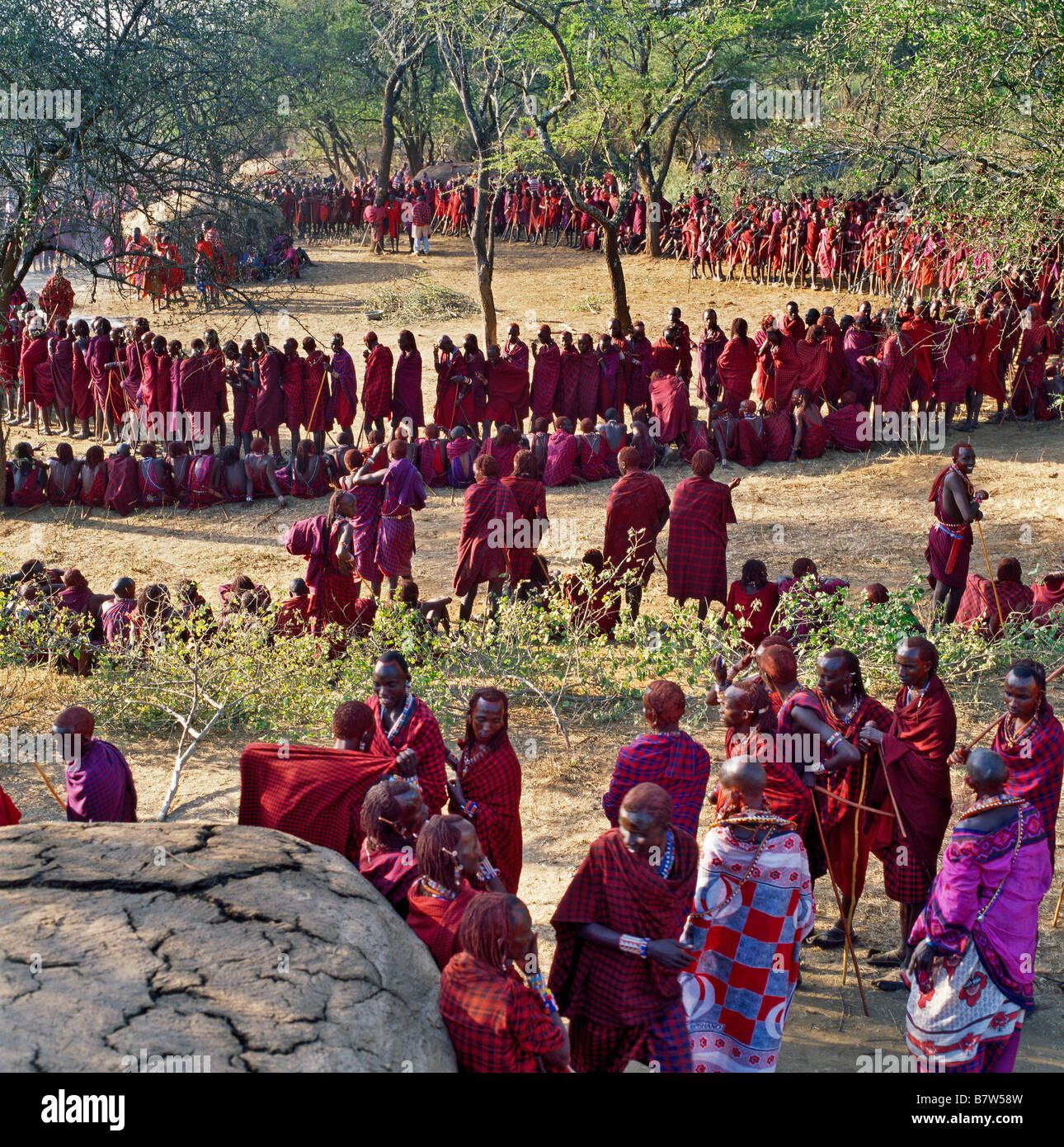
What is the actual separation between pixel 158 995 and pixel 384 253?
22.7 m

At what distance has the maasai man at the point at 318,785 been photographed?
448 centimetres

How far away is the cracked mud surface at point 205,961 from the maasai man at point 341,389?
29.2 ft

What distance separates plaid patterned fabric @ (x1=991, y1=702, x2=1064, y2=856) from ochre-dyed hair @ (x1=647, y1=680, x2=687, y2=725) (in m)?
1.16

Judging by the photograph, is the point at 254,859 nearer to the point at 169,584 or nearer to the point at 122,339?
the point at 169,584

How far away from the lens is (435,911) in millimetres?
3625

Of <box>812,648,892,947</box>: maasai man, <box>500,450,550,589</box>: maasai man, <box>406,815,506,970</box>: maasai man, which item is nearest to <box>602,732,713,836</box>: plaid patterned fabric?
<box>812,648,892,947</box>: maasai man

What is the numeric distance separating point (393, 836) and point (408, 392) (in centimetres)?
903

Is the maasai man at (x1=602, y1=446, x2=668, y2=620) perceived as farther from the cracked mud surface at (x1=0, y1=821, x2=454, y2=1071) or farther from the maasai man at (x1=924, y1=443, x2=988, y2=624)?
the cracked mud surface at (x1=0, y1=821, x2=454, y2=1071)

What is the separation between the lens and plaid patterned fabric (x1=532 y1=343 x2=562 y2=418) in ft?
41.4

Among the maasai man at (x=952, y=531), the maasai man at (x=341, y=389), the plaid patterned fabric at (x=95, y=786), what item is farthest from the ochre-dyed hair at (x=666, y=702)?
→ the maasai man at (x=341, y=389)

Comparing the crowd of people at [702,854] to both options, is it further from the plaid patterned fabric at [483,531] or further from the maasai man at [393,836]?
the plaid patterned fabric at [483,531]

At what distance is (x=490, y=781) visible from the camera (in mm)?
4574

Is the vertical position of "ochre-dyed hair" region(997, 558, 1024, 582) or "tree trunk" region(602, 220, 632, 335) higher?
"tree trunk" region(602, 220, 632, 335)

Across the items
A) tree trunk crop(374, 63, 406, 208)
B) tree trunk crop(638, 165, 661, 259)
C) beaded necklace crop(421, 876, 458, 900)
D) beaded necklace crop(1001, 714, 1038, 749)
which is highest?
tree trunk crop(374, 63, 406, 208)
